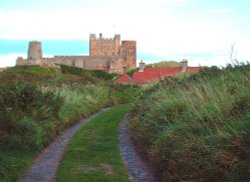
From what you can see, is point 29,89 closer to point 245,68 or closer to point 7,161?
point 7,161

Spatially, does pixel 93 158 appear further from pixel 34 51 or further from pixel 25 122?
pixel 34 51

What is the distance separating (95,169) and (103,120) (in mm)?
9622

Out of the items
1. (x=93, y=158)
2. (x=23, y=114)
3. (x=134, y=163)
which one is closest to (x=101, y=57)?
(x=23, y=114)

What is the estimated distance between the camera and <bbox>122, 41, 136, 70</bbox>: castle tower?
12369 centimetres

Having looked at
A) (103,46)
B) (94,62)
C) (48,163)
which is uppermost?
(103,46)

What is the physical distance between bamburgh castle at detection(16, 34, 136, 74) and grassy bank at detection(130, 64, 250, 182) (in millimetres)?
90021

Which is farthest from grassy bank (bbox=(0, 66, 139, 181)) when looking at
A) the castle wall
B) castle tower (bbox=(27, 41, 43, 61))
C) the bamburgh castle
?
the castle wall

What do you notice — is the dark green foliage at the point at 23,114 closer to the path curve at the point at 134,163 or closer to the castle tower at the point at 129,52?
the path curve at the point at 134,163

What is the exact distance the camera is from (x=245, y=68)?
13281mm

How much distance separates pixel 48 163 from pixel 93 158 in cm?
101

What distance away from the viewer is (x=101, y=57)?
119m

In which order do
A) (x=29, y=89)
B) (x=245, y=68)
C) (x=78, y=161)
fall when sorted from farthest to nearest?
(x=29, y=89) → (x=245, y=68) → (x=78, y=161)

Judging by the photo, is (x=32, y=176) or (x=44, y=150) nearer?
(x=32, y=176)

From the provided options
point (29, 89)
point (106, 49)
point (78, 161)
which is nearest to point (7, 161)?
point (78, 161)
